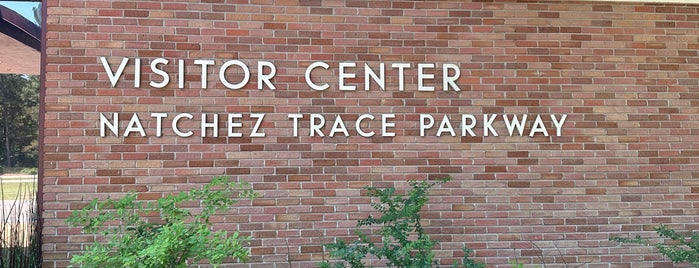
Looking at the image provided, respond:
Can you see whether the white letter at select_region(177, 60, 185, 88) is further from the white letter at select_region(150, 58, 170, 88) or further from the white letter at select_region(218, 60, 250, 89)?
the white letter at select_region(218, 60, 250, 89)

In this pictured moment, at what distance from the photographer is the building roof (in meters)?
4.29

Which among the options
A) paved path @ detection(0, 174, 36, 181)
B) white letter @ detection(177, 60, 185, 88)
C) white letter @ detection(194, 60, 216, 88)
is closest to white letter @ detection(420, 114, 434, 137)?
white letter @ detection(194, 60, 216, 88)

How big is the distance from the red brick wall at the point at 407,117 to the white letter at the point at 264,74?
53 millimetres

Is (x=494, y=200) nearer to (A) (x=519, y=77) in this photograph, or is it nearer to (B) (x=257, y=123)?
(A) (x=519, y=77)

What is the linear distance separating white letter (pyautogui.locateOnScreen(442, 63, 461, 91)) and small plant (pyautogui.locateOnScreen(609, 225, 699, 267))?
2.02 metres

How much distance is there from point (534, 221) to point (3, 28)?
5.30 m

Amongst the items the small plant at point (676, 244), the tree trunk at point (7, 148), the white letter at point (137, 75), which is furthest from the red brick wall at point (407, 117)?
the tree trunk at point (7, 148)

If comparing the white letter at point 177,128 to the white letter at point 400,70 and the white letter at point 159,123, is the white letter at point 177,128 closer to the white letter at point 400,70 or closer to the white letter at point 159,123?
the white letter at point 159,123

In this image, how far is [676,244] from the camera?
4.53 metres

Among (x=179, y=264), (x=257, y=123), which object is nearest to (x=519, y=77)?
(x=257, y=123)

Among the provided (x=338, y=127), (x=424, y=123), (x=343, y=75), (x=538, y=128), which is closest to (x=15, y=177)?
(x=338, y=127)

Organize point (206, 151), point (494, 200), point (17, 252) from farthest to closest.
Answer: point (494, 200)
point (206, 151)
point (17, 252)

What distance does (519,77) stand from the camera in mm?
4543

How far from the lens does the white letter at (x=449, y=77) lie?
175 inches
